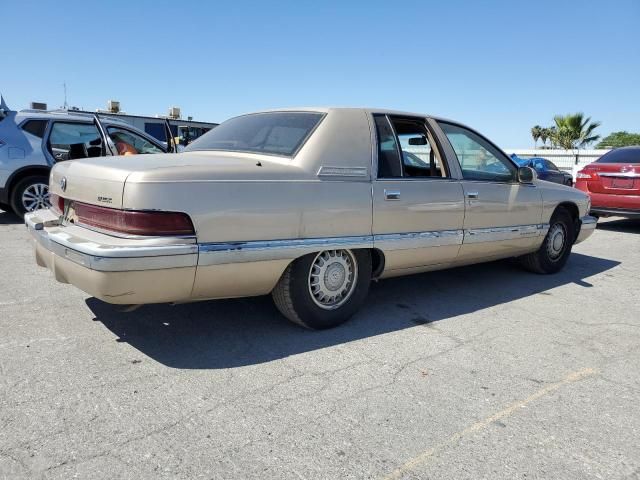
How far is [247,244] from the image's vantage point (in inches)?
118

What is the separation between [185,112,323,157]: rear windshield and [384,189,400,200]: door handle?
0.71 m

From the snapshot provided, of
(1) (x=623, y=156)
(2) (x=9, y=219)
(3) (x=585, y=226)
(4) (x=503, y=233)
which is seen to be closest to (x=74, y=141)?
(2) (x=9, y=219)

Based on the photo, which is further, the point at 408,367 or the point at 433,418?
the point at 408,367

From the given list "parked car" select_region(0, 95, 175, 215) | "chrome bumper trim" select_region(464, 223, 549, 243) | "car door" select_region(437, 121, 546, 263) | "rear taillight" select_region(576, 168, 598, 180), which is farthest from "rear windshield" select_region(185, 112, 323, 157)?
"rear taillight" select_region(576, 168, 598, 180)

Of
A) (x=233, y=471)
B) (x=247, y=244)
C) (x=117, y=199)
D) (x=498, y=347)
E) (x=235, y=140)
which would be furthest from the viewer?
(x=235, y=140)

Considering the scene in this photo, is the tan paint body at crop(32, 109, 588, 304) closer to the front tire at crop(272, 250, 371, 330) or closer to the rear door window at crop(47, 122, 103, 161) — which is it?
the front tire at crop(272, 250, 371, 330)

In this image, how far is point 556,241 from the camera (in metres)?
5.57

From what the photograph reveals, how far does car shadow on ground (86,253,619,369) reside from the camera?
3.14 metres

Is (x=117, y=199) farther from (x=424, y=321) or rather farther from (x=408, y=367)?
(x=424, y=321)

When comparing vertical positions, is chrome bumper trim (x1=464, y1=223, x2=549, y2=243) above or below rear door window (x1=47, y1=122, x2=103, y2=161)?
below

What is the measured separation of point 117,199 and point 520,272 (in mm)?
4487

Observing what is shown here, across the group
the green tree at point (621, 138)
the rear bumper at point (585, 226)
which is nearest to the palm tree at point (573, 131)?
the green tree at point (621, 138)

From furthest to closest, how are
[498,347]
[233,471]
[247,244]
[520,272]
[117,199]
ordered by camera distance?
[520,272] < [498,347] < [247,244] < [117,199] < [233,471]

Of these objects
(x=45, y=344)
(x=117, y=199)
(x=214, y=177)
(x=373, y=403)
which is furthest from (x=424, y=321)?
(x=45, y=344)
